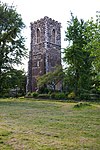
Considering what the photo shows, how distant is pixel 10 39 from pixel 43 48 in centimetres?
1913

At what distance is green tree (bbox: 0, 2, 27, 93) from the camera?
29.2 m

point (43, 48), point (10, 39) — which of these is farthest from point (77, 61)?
point (43, 48)

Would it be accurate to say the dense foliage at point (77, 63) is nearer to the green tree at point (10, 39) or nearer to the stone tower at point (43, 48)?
the green tree at point (10, 39)

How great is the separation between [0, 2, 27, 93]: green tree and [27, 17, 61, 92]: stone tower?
51.7 ft

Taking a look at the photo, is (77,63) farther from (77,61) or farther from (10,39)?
(10,39)

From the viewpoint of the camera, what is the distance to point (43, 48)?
48469mm

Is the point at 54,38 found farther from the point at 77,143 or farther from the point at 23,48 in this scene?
the point at 77,143

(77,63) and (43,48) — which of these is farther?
(43,48)

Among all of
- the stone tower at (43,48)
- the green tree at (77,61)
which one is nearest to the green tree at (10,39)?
the green tree at (77,61)

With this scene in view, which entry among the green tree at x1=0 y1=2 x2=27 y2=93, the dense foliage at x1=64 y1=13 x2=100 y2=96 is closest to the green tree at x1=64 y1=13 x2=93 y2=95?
the dense foliage at x1=64 y1=13 x2=100 y2=96

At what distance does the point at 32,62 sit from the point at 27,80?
11.7ft

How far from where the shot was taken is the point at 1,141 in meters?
6.25

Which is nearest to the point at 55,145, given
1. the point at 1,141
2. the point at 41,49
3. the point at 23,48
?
the point at 1,141

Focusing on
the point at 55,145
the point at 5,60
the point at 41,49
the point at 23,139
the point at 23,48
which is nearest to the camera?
the point at 55,145
